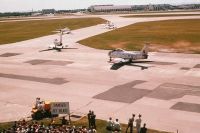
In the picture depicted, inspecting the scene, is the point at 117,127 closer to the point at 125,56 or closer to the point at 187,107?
the point at 187,107

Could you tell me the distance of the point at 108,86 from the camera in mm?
46562

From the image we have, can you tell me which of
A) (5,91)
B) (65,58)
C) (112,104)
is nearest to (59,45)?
(65,58)

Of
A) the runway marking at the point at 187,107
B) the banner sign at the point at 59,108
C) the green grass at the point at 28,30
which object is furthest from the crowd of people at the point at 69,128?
the green grass at the point at 28,30

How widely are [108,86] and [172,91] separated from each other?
8882mm

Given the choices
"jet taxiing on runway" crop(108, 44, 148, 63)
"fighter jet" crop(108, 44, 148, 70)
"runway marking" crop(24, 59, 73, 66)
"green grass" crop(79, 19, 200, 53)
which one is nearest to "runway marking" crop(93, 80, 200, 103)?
"fighter jet" crop(108, 44, 148, 70)

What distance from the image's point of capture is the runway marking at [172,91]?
41031mm

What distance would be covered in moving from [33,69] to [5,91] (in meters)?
14.2

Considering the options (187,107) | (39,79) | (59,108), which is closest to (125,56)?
(39,79)

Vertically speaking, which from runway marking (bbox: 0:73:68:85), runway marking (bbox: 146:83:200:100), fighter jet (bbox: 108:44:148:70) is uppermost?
fighter jet (bbox: 108:44:148:70)

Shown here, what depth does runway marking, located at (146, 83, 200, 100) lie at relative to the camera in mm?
41031

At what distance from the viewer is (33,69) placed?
59.5m

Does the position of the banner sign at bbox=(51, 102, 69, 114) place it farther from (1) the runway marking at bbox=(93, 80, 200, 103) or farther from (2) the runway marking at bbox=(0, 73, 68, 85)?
(2) the runway marking at bbox=(0, 73, 68, 85)

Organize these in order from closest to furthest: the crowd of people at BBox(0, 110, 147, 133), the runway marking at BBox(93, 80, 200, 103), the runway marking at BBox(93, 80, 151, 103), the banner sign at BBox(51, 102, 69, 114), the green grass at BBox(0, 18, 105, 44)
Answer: the crowd of people at BBox(0, 110, 147, 133)
the banner sign at BBox(51, 102, 69, 114)
the runway marking at BBox(93, 80, 151, 103)
the runway marking at BBox(93, 80, 200, 103)
the green grass at BBox(0, 18, 105, 44)

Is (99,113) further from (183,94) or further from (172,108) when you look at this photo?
(183,94)
